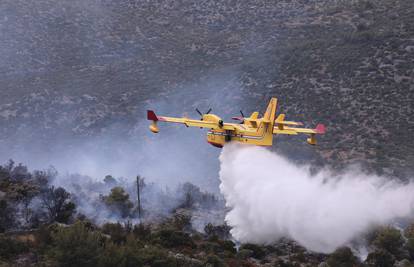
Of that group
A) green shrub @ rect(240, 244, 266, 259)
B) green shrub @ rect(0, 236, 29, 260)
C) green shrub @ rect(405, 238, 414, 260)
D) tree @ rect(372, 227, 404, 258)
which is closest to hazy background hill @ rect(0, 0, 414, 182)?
tree @ rect(372, 227, 404, 258)

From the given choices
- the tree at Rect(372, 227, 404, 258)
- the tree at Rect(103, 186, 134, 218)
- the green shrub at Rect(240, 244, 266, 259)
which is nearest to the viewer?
the green shrub at Rect(240, 244, 266, 259)

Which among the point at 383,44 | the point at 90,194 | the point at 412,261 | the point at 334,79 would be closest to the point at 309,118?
the point at 334,79

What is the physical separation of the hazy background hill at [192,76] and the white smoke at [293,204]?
17225 mm

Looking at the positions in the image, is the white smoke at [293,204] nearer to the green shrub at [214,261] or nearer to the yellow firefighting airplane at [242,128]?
the yellow firefighting airplane at [242,128]

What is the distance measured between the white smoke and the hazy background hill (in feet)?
56.5

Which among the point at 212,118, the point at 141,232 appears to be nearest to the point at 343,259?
the point at 141,232

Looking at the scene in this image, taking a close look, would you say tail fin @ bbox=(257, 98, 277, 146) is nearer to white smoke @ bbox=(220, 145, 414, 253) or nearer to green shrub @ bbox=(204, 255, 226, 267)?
white smoke @ bbox=(220, 145, 414, 253)

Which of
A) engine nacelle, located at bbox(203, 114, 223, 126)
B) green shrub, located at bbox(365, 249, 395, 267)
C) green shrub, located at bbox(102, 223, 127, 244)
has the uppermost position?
engine nacelle, located at bbox(203, 114, 223, 126)

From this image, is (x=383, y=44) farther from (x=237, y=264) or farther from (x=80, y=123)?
(x=237, y=264)

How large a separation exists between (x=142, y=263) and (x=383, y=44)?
5562cm

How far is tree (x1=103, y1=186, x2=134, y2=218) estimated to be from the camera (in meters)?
57.0

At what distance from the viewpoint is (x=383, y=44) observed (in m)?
82.7

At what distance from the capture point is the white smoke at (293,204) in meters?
48.3

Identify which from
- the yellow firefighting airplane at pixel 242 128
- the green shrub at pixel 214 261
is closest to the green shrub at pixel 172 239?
the green shrub at pixel 214 261
